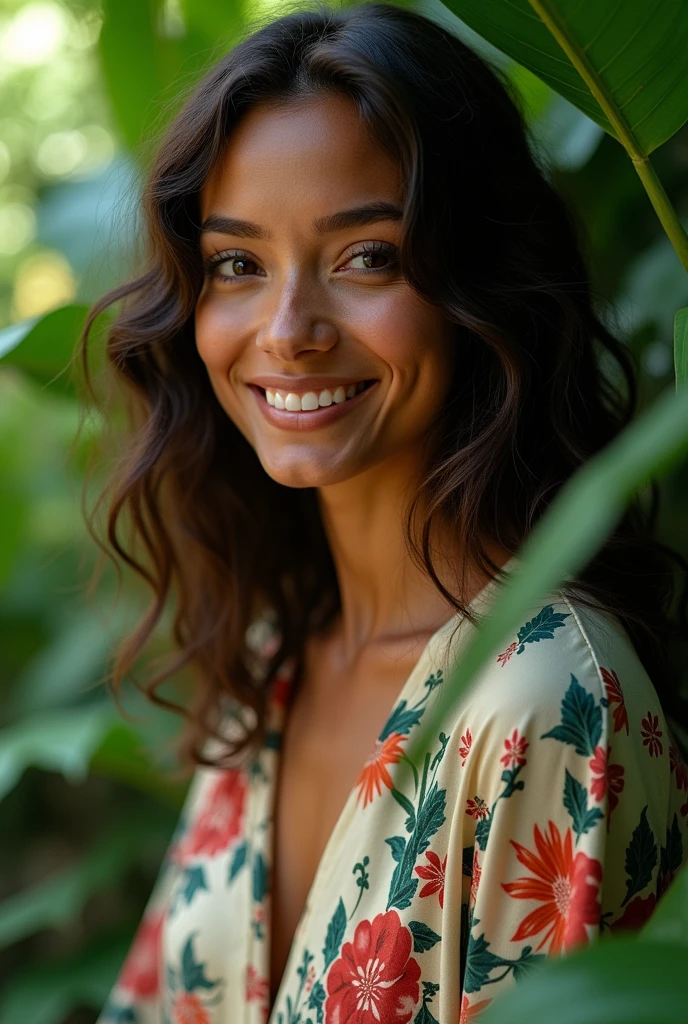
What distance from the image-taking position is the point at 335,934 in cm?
92

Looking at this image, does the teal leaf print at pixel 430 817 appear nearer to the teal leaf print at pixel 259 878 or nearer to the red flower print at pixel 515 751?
the red flower print at pixel 515 751

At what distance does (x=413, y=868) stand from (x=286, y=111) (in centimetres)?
65

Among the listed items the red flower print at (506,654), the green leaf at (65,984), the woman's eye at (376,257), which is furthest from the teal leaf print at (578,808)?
the green leaf at (65,984)

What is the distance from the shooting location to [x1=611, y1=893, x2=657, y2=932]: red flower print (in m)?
0.77

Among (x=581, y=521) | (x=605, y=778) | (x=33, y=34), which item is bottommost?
(x=605, y=778)

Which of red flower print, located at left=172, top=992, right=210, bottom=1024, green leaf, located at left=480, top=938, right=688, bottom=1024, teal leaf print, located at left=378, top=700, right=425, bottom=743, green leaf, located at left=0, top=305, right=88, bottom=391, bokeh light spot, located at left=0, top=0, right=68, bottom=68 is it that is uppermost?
bokeh light spot, located at left=0, top=0, right=68, bottom=68

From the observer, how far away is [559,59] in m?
0.75

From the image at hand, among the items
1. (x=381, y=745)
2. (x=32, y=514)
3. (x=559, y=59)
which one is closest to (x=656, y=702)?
(x=381, y=745)

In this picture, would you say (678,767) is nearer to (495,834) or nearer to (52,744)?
(495,834)

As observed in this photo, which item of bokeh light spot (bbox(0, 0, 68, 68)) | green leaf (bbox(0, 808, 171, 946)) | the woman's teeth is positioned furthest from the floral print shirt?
bokeh light spot (bbox(0, 0, 68, 68))

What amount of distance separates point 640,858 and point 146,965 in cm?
84

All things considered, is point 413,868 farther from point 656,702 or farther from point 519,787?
point 656,702

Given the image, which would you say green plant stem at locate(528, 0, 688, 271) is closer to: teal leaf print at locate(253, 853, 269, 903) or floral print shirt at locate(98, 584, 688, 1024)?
floral print shirt at locate(98, 584, 688, 1024)

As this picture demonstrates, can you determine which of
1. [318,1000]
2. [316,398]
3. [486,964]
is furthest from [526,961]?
[316,398]
